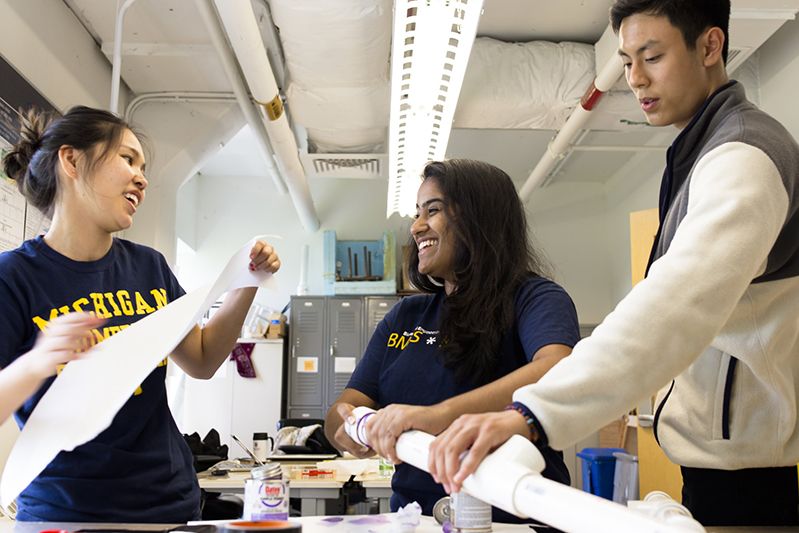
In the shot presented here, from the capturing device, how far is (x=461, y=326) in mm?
1390

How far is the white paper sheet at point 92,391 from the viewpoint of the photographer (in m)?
1.03

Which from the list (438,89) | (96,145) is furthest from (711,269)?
(438,89)

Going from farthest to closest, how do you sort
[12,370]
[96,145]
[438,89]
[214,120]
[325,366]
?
[325,366] < [214,120] < [438,89] < [96,145] < [12,370]

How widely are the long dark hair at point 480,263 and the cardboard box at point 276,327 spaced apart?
17.0 feet

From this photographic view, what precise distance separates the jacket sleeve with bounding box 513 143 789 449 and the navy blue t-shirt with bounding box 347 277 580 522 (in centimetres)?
40

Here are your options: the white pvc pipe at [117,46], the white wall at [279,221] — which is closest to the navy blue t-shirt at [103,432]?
the white pvc pipe at [117,46]

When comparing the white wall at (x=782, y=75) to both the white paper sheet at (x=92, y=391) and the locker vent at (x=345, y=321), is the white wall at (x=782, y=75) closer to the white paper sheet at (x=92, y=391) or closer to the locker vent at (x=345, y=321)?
the white paper sheet at (x=92, y=391)

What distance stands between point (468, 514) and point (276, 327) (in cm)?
586

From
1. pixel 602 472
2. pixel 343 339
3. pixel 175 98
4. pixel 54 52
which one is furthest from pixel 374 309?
pixel 54 52

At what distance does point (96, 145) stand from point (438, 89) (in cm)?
165

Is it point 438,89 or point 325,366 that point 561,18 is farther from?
point 325,366

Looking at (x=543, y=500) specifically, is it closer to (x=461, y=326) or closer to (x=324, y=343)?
(x=461, y=326)

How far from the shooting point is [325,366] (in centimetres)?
673

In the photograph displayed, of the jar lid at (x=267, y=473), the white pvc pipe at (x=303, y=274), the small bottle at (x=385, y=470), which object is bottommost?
the small bottle at (x=385, y=470)
